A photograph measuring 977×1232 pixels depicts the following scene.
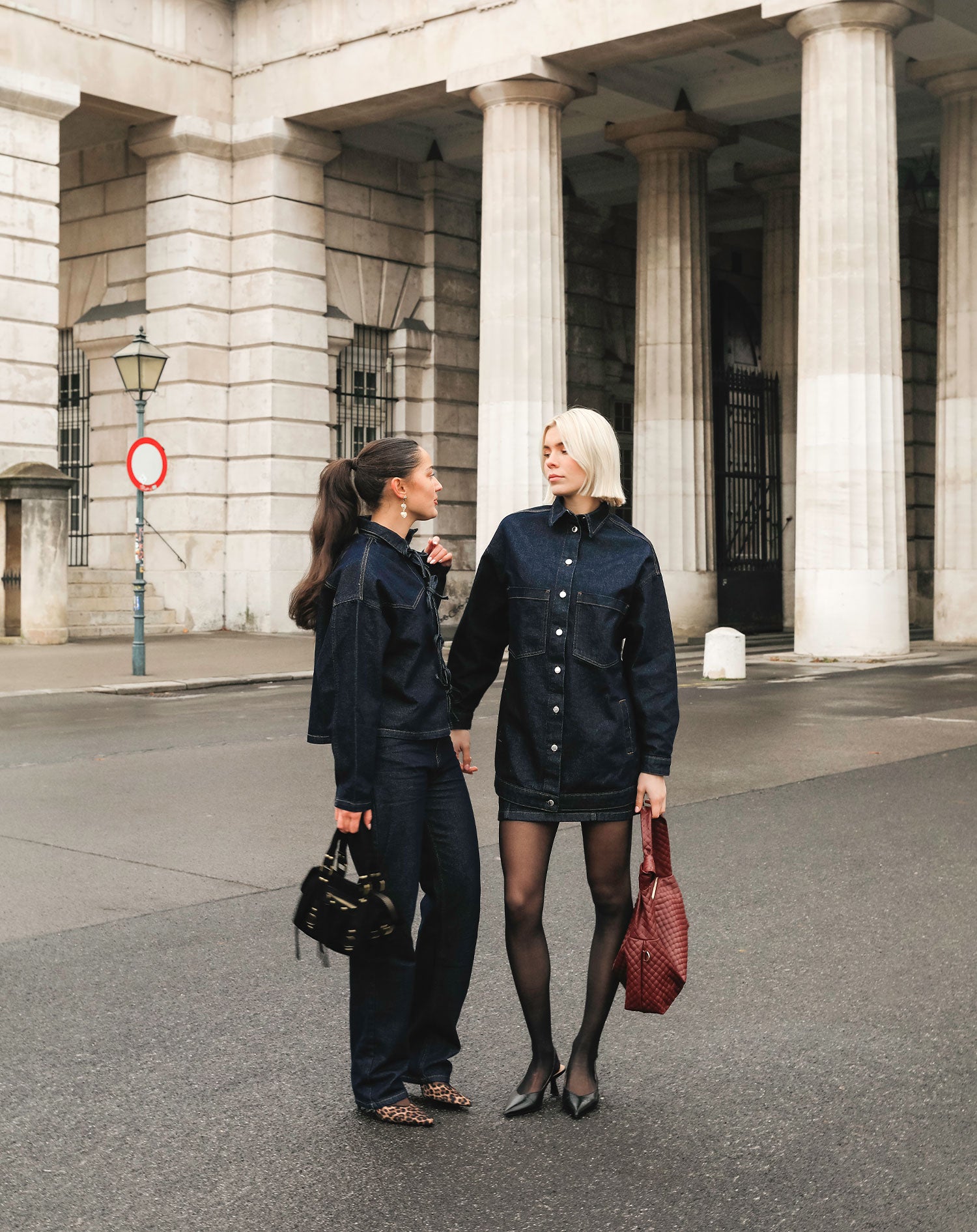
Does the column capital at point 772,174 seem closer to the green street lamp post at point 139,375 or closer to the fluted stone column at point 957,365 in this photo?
the fluted stone column at point 957,365

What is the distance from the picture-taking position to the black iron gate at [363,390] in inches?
1125

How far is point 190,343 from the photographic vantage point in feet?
87.0

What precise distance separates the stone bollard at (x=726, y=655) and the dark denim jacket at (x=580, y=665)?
46.5 feet

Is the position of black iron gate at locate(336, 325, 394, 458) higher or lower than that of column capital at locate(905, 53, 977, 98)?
lower

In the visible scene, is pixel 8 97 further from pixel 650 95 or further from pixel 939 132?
pixel 939 132

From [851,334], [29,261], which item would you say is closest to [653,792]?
[851,334]

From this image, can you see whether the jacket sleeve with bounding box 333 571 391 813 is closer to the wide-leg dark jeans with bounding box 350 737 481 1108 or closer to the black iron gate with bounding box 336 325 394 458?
the wide-leg dark jeans with bounding box 350 737 481 1108

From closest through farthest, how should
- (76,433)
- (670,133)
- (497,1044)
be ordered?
1. (497,1044)
2. (670,133)
3. (76,433)

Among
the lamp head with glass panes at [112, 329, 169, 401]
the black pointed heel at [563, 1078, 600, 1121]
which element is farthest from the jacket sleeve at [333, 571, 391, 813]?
the lamp head with glass panes at [112, 329, 169, 401]

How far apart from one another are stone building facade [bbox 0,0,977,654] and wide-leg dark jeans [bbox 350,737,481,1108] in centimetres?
1730

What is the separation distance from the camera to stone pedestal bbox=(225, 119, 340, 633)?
87.1 ft

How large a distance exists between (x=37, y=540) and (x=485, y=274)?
736 centimetres

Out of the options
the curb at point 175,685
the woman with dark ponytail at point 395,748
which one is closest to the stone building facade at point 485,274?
the curb at point 175,685

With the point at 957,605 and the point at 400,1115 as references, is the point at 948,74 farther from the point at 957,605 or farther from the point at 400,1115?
the point at 400,1115
